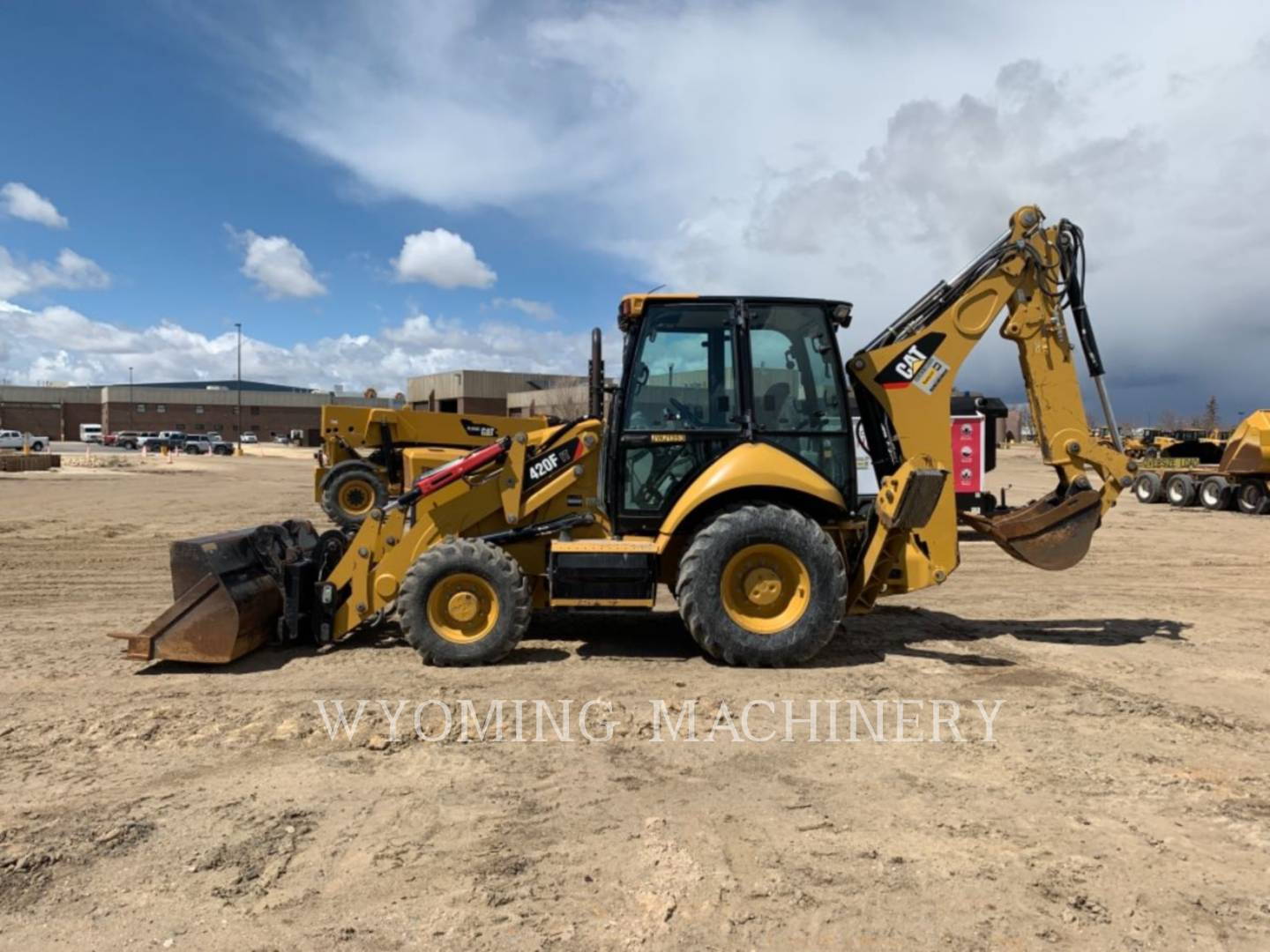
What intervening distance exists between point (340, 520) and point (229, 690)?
10.2 meters

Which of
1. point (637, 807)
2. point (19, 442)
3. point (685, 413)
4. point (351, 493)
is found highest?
point (19, 442)

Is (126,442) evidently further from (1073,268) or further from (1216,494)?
(1073,268)

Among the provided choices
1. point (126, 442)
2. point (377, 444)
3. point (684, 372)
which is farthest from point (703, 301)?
point (126, 442)

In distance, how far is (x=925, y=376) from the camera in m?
6.37

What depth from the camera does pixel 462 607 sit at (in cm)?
586

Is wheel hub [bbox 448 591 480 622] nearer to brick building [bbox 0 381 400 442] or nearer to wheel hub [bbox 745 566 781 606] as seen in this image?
wheel hub [bbox 745 566 781 606]

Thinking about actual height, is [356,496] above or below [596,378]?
below

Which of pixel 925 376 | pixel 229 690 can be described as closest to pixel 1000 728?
pixel 925 376

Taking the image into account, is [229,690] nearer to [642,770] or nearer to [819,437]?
[642,770]

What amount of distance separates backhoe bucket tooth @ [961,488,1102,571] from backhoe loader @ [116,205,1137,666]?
0.6 inches

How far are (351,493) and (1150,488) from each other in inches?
811

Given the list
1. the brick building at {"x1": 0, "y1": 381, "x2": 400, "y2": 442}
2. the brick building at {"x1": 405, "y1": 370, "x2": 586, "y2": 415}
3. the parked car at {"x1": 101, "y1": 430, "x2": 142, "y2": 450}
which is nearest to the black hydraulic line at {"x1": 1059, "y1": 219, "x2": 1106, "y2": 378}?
the brick building at {"x1": 405, "y1": 370, "x2": 586, "y2": 415}

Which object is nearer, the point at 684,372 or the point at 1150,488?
the point at 684,372

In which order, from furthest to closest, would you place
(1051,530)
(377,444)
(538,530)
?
(377,444) → (1051,530) → (538,530)
